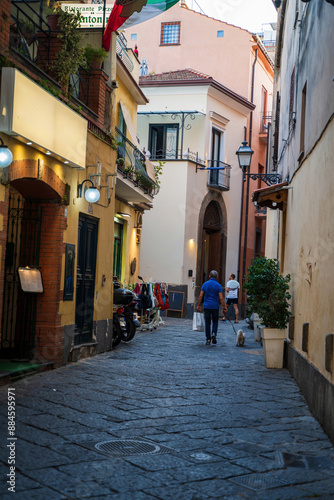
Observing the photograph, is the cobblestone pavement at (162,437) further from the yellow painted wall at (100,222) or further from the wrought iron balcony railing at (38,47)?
the wrought iron balcony railing at (38,47)

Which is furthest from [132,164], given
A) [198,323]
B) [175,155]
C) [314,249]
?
[314,249]

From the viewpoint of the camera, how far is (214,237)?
28.5 metres

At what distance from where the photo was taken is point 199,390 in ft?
29.0

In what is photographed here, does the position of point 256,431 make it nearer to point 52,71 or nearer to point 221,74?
point 52,71

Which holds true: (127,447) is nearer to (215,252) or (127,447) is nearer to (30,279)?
(30,279)

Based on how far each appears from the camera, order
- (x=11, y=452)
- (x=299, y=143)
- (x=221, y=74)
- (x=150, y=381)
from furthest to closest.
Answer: (x=221, y=74) < (x=299, y=143) < (x=150, y=381) < (x=11, y=452)

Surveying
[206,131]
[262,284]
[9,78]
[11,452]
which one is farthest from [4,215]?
[206,131]

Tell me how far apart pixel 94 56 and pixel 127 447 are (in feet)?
28.2

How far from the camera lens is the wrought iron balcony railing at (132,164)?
54.9ft

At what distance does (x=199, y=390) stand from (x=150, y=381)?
0.88 metres

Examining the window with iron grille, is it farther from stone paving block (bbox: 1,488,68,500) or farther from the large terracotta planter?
stone paving block (bbox: 1,488,68,500)

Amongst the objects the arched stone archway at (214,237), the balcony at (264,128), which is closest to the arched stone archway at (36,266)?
the arched stone archway at (214,237)

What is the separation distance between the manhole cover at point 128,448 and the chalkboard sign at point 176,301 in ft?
61.5

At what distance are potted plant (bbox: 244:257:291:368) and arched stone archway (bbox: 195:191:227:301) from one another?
15.2 meters
